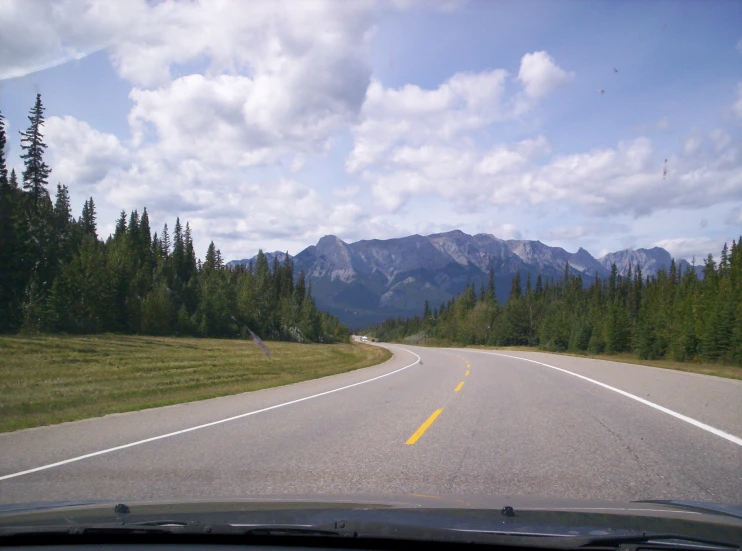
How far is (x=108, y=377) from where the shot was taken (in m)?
23.0

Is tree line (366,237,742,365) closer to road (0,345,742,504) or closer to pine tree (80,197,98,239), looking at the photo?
road (0,345,742,504)

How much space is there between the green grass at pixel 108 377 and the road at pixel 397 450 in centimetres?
270

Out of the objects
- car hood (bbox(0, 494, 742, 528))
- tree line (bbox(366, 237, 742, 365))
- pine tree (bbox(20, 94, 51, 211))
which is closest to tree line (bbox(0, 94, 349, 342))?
pine tree (bbox(20, 94, 51, 211))

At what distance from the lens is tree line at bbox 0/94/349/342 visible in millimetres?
48219

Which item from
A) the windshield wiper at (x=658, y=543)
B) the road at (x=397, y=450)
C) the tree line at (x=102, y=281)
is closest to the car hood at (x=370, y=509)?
the windshield wiper at (x=658, y=543)

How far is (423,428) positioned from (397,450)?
195cm

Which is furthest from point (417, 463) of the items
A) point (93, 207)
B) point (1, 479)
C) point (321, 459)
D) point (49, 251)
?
point (93, 207)

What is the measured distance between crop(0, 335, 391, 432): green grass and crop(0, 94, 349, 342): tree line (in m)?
14.8

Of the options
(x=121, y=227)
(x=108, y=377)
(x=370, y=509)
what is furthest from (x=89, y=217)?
(x=370, y=509)

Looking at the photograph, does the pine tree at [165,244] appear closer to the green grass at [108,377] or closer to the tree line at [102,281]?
the tree line at [102,281]

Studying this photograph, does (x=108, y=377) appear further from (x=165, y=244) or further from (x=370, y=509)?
(x=165, y=244)

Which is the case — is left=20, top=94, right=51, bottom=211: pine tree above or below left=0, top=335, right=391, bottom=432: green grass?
above

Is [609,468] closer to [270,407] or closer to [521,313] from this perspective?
[270,407]

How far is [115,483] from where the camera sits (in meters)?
6.62
